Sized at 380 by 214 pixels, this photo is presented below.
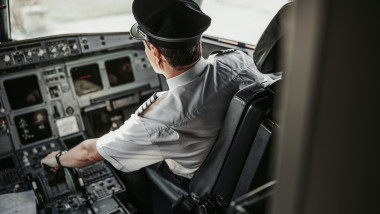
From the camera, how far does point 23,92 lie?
266cm

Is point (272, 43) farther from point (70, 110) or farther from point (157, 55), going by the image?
point (70, 110)

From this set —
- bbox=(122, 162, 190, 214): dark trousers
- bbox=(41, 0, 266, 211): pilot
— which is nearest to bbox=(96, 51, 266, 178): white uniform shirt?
bbox=(41, 0, 266, 211): pilot

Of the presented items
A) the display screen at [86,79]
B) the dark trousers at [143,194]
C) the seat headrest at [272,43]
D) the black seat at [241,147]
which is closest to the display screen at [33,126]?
the display screen at [86,79]

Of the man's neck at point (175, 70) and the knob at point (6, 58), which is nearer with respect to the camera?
the man's neck at point (175, 70)

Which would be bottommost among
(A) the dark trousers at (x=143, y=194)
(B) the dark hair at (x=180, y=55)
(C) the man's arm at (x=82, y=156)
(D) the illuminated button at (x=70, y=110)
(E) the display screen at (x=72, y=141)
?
(A) the dark trousers at (x=143, y=194)

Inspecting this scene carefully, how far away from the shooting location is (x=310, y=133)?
15.3 inches

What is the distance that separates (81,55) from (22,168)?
1.09 meters

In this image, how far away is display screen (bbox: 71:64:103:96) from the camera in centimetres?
290

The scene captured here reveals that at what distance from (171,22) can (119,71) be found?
5.65ft

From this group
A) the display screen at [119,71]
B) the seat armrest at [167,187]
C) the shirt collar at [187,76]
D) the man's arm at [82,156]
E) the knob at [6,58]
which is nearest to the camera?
the shirt collar at [187,76]

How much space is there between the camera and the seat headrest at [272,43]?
1.16 m

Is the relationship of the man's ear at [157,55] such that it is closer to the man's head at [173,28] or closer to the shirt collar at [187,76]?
the man's head at [173,28]

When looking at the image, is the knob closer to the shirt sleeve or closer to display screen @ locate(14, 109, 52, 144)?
display screen @ locate(14, 109, 52, 144)

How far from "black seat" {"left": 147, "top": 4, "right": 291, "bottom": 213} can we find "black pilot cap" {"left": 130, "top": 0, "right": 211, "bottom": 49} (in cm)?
37
